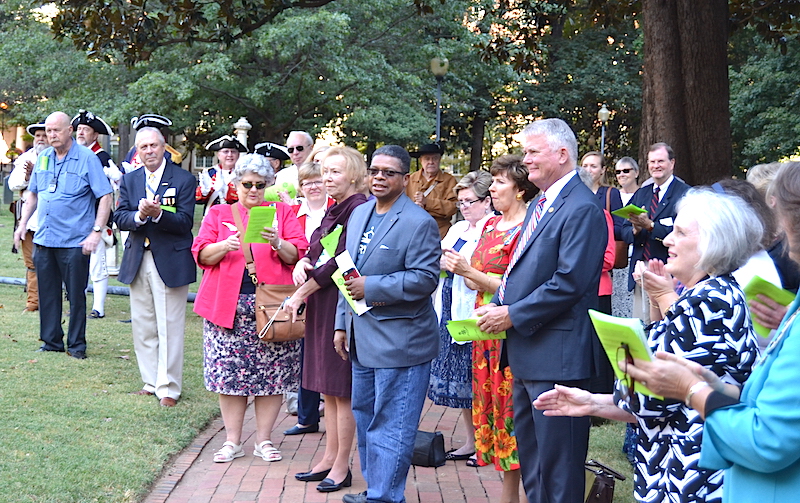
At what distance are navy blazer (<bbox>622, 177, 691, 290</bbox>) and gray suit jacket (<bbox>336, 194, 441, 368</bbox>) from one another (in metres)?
3.00

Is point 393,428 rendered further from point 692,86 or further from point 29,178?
point 29,178

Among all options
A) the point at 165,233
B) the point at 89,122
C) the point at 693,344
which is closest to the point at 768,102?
the point at 89,122

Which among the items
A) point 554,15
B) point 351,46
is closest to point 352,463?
point 554,15

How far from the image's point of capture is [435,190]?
1018cm

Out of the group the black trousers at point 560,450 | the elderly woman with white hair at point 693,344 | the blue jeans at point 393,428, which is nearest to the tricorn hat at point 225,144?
the blue jeans at point 393,428

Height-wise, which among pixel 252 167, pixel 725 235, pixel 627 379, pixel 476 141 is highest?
pixel 476 141

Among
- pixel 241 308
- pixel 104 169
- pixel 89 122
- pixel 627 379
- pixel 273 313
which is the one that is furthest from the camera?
pixel 104 169

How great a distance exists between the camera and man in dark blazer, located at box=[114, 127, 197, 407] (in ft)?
23.5

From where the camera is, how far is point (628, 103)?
35312 millimetres

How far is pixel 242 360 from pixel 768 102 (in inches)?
996

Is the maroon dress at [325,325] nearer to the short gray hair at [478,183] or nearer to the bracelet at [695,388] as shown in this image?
the short gray hair at [478,183]

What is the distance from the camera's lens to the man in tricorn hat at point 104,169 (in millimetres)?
9383

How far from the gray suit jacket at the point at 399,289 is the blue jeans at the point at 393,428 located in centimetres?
10

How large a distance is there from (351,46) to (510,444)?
1764 cm
